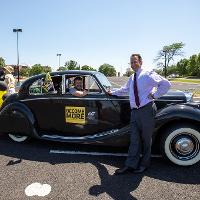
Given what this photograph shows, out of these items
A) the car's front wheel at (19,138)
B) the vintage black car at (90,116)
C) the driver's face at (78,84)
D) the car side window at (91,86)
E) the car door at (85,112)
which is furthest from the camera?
the car's front wheel at (19,138)

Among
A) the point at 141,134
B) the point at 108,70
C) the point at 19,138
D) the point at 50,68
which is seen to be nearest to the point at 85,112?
the point at 141,134

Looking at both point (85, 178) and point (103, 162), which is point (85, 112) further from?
point (85, 178)

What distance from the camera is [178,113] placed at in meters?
5.32

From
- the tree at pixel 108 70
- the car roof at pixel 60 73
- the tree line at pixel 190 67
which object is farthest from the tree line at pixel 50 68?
the tree line at pixel 190 67

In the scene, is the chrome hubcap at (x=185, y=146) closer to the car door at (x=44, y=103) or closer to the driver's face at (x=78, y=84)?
the driver's face at (x=78, y=84)

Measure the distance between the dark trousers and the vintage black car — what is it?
0.40m

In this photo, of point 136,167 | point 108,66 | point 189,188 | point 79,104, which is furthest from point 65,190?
point 108,66

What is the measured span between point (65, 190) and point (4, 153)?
226 centimetres

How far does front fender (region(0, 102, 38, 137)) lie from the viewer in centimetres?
655

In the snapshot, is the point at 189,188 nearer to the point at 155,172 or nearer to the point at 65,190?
the point at 155,172

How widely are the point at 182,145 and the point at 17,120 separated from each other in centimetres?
339

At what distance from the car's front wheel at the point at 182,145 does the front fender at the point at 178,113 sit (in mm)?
184

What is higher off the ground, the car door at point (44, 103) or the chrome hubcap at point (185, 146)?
the car door at point (44, 103)

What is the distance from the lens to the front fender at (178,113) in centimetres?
527
